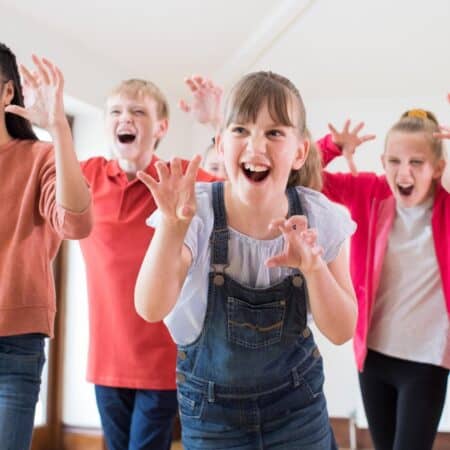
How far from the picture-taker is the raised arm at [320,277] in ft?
3.98

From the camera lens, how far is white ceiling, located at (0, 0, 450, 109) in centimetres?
297

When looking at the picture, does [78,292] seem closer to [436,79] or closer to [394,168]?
[394,168]

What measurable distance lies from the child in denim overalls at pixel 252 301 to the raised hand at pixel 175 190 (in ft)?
0.21

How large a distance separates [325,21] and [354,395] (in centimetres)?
201

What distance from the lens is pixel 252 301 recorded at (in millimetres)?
1331

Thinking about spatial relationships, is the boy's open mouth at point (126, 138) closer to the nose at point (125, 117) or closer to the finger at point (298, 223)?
the nose at point (125, 117)

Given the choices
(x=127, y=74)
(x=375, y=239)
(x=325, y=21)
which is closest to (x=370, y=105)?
(x=325, y=21)

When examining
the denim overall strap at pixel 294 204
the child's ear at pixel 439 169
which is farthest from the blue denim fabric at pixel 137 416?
the child's ear at pixel 439 169

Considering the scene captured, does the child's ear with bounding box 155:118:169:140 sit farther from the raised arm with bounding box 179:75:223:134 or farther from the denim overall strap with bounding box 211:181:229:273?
the denim overall strap with bounding box 211:181:229:273

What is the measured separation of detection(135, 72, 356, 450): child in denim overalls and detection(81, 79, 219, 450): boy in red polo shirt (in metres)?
0.51

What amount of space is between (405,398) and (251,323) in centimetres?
87

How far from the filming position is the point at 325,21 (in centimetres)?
339

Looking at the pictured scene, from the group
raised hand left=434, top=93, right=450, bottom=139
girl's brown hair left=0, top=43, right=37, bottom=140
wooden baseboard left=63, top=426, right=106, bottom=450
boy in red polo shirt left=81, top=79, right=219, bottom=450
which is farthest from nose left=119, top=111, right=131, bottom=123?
wooden baseboard left=63, top=426, right=106, bottom=450

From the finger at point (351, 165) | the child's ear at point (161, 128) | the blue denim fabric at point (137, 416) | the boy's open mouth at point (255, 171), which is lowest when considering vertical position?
the blue denim fabric at point (137, 416)
